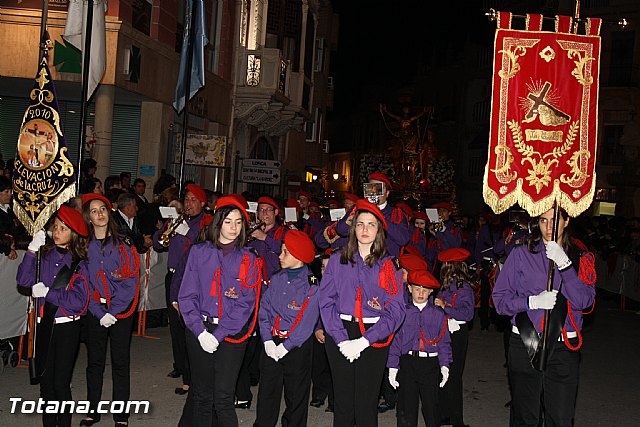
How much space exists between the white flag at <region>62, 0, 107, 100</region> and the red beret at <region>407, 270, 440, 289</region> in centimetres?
726

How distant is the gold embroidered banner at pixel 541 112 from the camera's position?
23.4ft

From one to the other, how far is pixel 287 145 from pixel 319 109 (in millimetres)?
9193

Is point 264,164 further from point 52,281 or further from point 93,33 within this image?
point 52,281

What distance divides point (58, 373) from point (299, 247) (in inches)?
86.3

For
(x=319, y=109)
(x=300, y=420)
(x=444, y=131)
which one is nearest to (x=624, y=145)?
(x=319, y=109)

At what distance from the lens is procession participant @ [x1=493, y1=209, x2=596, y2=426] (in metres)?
6.45

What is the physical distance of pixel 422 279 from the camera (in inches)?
304

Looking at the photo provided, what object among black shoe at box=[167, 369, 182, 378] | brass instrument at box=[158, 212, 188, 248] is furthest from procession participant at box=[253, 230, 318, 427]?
→ brass instrument at box=[158, 212, 188, 248]

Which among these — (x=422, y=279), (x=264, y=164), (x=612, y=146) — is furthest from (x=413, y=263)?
(x=612, y=146)

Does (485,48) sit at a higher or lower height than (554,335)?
higher

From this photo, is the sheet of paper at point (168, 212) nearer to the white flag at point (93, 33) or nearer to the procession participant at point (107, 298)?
the procession participant at point (107, 298)

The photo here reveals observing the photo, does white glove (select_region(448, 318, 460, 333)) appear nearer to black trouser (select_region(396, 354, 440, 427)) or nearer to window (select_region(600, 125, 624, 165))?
black trouser (select_region(396, 354, 440, 427))

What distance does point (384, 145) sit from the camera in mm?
72125

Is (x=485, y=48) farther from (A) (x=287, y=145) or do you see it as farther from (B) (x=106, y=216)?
(B) (x=106, y=216)
